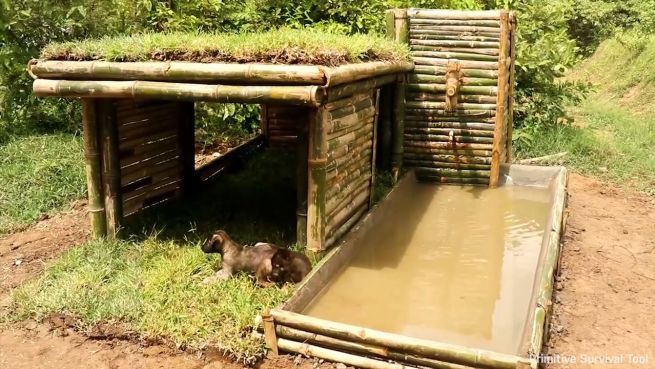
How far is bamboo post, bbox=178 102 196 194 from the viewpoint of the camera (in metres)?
7.73

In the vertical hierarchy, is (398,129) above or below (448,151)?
above

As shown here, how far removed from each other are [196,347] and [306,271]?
1190 mm

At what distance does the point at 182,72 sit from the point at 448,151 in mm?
4630

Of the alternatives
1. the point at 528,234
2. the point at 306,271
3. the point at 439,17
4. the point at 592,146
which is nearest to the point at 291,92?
the point at 306,271

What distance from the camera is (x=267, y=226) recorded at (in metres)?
6.88

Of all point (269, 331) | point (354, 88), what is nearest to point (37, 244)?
point (269, 331)

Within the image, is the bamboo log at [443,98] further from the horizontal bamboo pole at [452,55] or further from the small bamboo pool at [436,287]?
the small bamboo pool at [436,287]

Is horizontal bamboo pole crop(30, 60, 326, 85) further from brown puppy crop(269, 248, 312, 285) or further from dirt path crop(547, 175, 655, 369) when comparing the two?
dirt path crop(547, 175, 655, 369)

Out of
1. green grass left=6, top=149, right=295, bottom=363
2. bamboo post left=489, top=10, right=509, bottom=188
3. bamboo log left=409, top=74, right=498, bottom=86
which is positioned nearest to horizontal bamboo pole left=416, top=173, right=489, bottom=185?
bamboo post left=489, top=10, right=509, bottom=188

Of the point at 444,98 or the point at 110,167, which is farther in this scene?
the point at 444,98

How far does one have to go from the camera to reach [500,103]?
8.63 m

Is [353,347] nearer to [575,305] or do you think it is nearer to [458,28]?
[575,305]

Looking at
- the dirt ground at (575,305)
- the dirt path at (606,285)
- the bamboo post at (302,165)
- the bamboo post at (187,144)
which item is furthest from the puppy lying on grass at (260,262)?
the bamboo post at (187,144)

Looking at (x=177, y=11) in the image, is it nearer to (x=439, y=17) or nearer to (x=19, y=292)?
(x=439, y=17)
